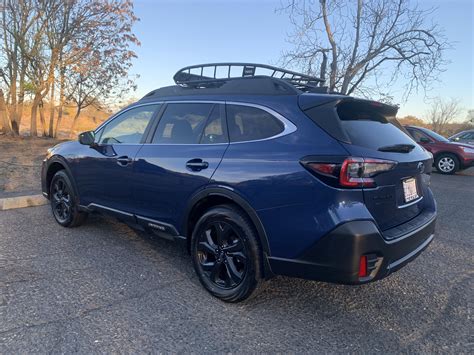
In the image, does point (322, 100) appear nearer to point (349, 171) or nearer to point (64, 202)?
point (349, 171)

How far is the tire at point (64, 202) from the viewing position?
14.6ft

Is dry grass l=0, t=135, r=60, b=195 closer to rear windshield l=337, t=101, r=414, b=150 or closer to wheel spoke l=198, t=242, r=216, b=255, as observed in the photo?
wheel spoke l=198, t=242, r=216, b=255

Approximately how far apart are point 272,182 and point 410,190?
1.14m

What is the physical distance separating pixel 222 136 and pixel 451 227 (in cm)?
415

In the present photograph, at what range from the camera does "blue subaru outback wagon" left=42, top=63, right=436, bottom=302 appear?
230 cm

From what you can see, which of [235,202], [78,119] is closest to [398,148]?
[235,202]

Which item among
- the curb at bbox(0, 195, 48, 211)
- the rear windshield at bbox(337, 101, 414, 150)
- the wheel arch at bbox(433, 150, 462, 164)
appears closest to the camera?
the rear windshield at bbox(337, 101, 414, 150)

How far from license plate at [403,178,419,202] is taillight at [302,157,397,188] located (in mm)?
453

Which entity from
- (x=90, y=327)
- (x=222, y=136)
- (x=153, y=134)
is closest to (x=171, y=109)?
(x=153, y=134)

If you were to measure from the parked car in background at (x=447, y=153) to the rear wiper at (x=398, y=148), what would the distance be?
954cm

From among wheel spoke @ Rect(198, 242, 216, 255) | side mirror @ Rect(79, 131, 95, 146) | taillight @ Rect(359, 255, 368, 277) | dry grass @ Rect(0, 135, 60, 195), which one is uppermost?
side mirror @ Rect(79, 131, 95, 146)

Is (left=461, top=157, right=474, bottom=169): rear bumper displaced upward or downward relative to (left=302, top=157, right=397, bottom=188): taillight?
downward

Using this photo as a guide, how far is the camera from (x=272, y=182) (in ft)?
8.23

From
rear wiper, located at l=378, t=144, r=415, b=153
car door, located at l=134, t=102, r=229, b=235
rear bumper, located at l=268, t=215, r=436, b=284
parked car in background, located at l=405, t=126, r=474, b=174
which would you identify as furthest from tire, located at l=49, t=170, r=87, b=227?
parked car in background, located at l=405, t=126, r=474, b=174
